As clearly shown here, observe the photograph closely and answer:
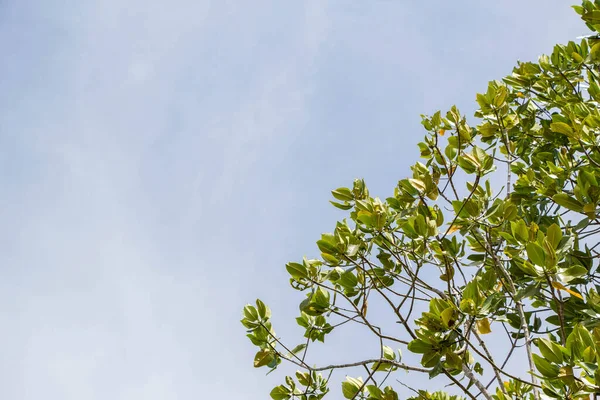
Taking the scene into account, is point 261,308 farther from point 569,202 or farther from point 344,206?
point 569,202

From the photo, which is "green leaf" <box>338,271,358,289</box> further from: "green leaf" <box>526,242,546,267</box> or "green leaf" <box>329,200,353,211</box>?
"green leaf" <box>526,242,546,267</box>

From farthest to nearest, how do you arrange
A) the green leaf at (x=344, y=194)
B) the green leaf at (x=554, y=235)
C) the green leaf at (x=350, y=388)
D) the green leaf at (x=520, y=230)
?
the green leaf at (x=344, y=194)
the green leaf at (x=350, y=388)
the green leaf at (x=520, y=230)
the green leaf at (x=554, y=235)

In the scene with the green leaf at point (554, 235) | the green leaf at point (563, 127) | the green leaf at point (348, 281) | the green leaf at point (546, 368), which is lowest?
the green leaf at point (546, 368)

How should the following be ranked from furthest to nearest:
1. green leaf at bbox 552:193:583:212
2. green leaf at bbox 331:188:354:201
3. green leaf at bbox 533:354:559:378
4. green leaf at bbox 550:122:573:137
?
1. green leaf at bbox 331:188:354:201
2. green leaf at bbox 550:122:573:137
3. green leaf at bbox 552:193:583:212
4. green leaf at bbox 533:354:559:378

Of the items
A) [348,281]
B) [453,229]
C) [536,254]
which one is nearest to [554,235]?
[536,254]

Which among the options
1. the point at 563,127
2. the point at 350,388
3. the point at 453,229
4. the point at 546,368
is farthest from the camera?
the point at 350,388

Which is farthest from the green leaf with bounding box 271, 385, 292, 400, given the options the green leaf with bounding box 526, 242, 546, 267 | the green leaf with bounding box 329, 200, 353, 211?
the green leaf with bounding box 526, 242, 546, 267

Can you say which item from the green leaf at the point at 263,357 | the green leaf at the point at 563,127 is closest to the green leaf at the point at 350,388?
the green leaf at the point at 263,357

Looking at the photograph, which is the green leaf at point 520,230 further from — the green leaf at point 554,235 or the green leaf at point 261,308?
the green leaf at point 261,308

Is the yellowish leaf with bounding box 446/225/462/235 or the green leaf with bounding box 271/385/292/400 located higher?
the yellowish leaf with bounding box 446/225/462/235

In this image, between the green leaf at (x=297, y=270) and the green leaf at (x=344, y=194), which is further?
the green leaf at (x=344, y=194)

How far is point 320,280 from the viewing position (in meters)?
2.68

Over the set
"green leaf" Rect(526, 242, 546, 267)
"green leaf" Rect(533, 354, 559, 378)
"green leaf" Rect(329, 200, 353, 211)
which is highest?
"green leaf" Rect(329, 200, 353, 211)

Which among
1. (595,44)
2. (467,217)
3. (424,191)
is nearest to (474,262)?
(467,217)
